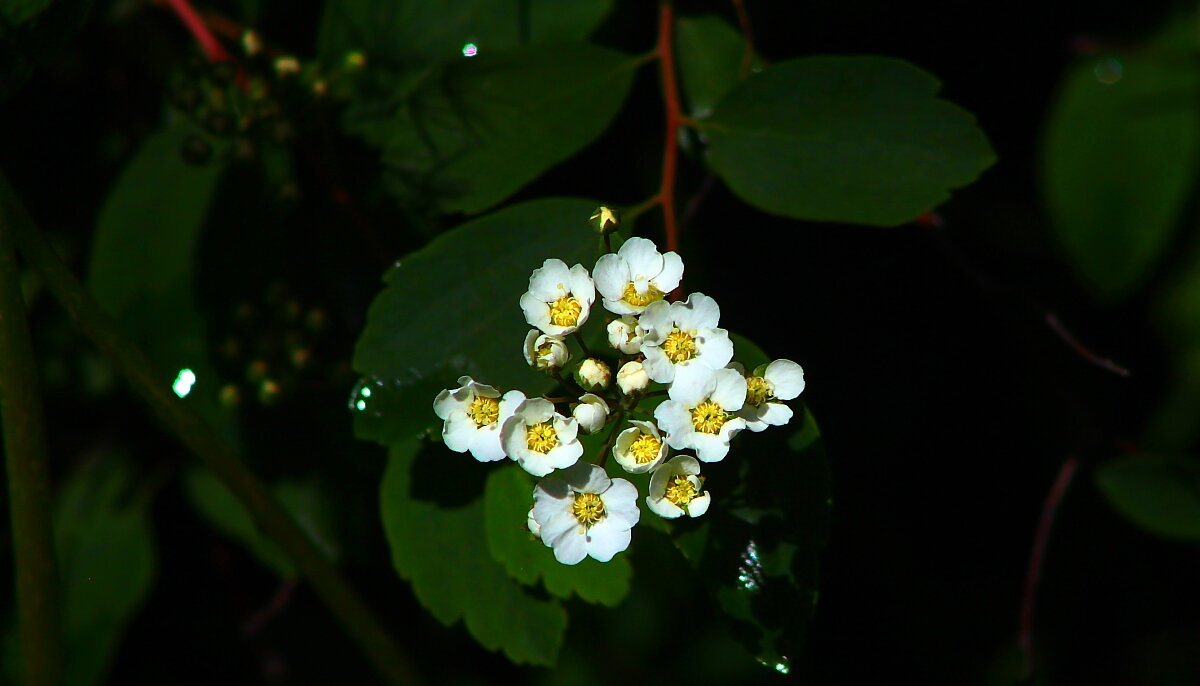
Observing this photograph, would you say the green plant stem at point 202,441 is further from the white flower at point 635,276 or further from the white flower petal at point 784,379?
the white flower petal at point 784,379

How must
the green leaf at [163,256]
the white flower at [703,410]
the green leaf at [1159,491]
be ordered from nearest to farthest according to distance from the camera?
1. the white flower at [703,410]
2. the green leaf at [163,256]
3. the green leaf at [1159,491]

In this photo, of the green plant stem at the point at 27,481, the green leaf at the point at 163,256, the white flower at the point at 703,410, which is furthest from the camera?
the green leaf at the point at 163,256

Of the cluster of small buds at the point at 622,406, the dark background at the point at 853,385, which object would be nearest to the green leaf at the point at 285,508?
the dark background at the point at 853,385

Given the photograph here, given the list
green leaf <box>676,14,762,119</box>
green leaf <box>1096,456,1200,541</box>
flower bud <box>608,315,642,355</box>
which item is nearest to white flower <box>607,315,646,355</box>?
flower bud <box>608,315,642,355</box>

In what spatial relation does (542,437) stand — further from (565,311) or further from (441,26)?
(441,26)

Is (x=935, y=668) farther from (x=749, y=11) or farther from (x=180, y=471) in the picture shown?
(x=180, y=471)

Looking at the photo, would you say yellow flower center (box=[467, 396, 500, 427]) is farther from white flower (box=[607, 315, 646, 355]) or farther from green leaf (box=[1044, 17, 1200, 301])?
green leaf (box=[1044, 17, 1200, 301])

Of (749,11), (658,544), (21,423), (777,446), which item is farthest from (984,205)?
(21,423)
